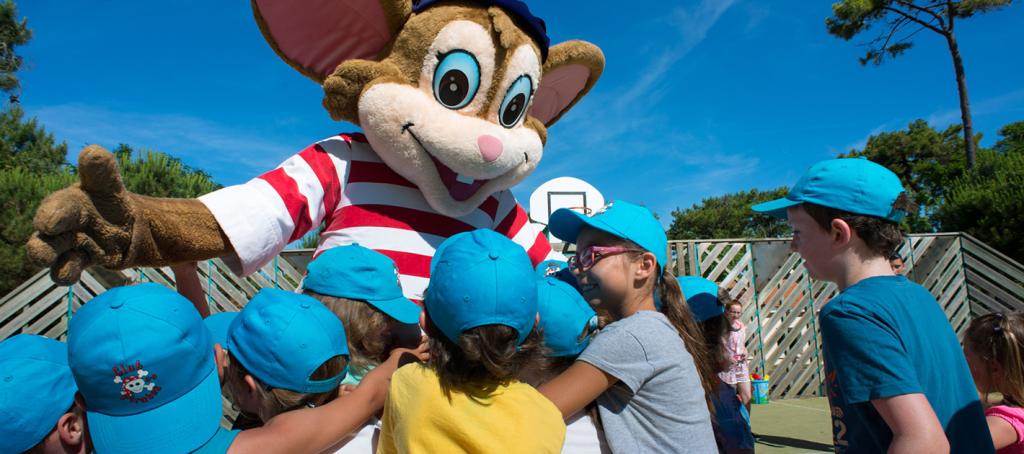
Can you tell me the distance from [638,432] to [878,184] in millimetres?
933

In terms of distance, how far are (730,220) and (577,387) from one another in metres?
40.2

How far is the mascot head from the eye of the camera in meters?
2.27

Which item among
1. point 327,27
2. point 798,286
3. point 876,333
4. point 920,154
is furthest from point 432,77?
point 920,154

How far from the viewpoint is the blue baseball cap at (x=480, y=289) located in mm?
1316

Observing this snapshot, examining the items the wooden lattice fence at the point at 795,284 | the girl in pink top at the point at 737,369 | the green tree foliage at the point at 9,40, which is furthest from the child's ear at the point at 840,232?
the green tree foliage at the point at 9,40

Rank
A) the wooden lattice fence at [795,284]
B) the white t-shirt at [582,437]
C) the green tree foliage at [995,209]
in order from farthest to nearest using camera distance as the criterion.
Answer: the green tree foliage at [995,209] < the wooden lattice fence at [795,284] < the white t-shirt at [582,437]

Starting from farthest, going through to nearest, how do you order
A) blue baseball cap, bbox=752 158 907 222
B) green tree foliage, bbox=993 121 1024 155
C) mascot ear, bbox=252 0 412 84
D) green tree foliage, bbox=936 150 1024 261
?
green tree foliage, bbox=993 121 1024 155
green tree foliage, bbox=936 150 1024 261
mascot ear, bbox=252 0 412 84
blue baseball cap, bbox=752 158 907 222

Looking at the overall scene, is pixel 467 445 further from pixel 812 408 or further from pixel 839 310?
pixel 812 408

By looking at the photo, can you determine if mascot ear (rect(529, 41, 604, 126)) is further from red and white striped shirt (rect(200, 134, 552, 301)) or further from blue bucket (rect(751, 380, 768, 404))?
blue bucket (rect(751, 380, 768, 404))

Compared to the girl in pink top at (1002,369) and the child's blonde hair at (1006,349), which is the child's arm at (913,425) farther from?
the child's blonde hair at (1006,349)

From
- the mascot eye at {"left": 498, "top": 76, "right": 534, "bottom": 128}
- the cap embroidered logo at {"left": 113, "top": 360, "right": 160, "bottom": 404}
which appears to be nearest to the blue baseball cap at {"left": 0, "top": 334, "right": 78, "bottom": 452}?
the cap embroidered logo at {"left": 113, "top": 360, "right": 160, "bottom": 404}

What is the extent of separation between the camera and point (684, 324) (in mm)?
1951

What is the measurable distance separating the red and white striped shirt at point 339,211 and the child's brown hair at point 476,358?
856 millimetres

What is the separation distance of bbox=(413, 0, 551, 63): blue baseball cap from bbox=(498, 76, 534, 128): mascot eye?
0.22 meters
